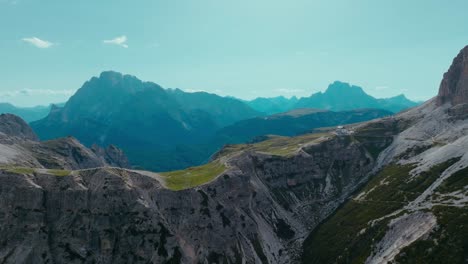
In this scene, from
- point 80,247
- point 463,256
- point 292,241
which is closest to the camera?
point 463,256

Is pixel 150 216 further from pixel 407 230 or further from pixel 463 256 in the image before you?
pixel 463 256

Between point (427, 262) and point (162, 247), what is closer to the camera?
point (427, 262)

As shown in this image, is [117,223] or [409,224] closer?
[409,224]

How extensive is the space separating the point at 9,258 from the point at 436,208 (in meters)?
160

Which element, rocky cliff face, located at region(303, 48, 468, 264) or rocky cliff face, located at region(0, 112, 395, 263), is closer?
rocky cliff face, located at region(303, 48, 468, 264)

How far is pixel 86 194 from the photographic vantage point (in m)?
166

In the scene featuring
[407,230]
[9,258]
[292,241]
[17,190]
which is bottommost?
[292,241]

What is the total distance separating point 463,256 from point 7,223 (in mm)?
160037

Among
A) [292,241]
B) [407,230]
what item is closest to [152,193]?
[292,241]

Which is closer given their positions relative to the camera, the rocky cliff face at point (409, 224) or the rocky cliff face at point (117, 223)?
the rocky cliff face at point (409, 224)

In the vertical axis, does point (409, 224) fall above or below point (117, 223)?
above

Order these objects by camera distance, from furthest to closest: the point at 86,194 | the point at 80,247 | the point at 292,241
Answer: the point at 292,241 < the point at 86,194 < the point at 80,247

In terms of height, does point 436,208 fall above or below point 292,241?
above

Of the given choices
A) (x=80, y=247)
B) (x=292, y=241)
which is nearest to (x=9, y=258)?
(x=80, y=247)
